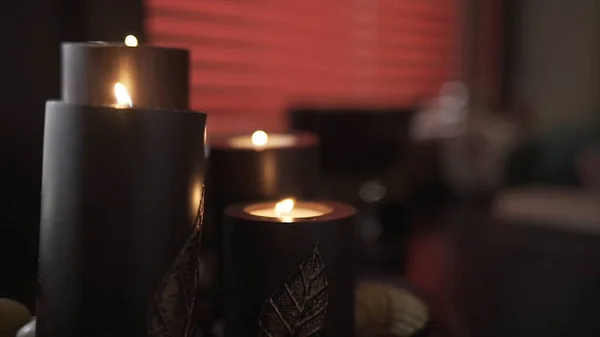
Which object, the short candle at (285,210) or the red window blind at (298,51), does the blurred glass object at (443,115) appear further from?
the short candle at (285,210)

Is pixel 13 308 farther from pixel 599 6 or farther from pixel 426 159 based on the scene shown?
pixel 599 6

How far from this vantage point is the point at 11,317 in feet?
1.66

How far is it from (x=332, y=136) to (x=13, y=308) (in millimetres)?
610

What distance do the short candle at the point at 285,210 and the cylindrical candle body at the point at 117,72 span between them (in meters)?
0.11

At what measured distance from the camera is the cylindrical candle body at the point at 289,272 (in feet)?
1.47

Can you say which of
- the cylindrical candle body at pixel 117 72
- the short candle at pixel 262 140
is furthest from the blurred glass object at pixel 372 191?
the cylindrical candle body at pixel 117 72

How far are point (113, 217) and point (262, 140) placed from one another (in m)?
0.27

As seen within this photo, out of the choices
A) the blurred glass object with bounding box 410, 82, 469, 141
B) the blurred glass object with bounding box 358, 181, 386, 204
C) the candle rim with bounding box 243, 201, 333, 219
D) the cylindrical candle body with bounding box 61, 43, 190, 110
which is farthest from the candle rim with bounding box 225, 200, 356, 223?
the blurred glass object with bounding box 410, 82, 469, 141

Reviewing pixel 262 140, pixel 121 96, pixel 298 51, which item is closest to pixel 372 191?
pixel 262 140

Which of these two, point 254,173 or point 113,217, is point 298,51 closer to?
point 254,173

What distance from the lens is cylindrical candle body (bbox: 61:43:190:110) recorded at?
1.62 ft

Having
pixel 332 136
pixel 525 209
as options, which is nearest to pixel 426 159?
pixel 525 209

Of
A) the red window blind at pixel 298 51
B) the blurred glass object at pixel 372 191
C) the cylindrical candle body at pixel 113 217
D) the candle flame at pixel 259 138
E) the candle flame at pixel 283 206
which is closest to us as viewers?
the cylindrical candle body at pixel 113 217

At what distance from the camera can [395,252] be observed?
1013 mm
